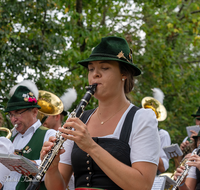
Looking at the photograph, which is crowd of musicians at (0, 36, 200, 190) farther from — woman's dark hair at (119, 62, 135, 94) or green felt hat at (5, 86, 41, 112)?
green felt hat at (5, 86, 41, 112)

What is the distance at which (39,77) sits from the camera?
7051 mm

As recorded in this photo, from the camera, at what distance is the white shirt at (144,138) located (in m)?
2.09

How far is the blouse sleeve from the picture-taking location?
6.84 feet

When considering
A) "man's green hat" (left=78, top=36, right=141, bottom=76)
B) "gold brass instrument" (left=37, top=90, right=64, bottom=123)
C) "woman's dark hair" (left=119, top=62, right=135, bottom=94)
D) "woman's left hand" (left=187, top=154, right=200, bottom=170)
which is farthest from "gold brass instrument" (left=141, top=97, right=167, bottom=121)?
"man's green hat" (left=78, top=36, right=141, bottom=76)

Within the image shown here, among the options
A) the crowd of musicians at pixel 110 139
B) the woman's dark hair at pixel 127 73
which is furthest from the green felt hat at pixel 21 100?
the woman's dark hair at pixel 127 73

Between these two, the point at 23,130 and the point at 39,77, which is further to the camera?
the point at 39,77

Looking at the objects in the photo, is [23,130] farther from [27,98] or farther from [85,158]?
[85,158]

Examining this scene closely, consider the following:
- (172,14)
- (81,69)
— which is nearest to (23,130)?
(81,69)

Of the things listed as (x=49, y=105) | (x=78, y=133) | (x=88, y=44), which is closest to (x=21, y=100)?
(x=49, y=105)

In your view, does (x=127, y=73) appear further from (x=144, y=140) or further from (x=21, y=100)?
(x=21, y=100)

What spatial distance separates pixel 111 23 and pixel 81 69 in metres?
3.02

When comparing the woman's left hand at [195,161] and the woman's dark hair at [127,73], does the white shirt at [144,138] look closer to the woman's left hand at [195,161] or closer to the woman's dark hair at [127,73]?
the woman's dark hair at [127,73]

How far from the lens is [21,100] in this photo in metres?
4.29

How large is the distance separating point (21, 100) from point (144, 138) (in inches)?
103
